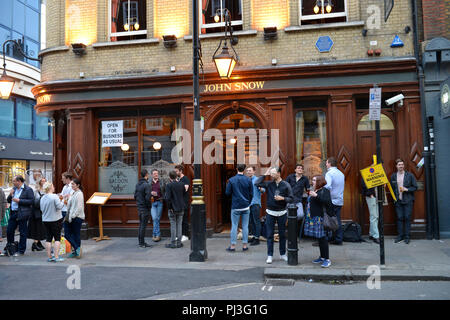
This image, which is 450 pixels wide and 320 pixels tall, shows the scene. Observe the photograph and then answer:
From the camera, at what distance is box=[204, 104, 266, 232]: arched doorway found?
36.4 ft

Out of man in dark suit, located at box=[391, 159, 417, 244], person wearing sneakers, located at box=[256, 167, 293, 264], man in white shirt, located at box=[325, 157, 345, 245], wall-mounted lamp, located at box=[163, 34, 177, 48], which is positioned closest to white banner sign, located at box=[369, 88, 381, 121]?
man in white shirt, located at box=[325, 157, 345, 245]

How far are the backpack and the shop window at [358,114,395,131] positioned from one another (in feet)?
8.55

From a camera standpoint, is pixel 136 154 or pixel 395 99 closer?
pixel 395 99

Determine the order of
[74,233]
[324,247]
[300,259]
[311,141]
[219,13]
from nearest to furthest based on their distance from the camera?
1. [324,247]
2. [300,259]
3. [74,233]
4. [311,141]
5. [219,13]

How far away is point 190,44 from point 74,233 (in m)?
6.01

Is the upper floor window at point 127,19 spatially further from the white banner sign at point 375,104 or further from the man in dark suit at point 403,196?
the man in dark suit at point 403,196

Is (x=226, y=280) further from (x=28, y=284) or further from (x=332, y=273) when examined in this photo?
(x=28, y=284)

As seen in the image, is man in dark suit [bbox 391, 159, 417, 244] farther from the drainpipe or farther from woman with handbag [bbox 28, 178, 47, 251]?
woman with handbag [bbox 28, 178, 47, 251]

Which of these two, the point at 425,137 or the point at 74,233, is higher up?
the point at 425,137

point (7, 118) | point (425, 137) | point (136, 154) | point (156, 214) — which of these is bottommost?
point (156, 214)

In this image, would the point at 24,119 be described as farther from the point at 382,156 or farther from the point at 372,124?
the point at 382,156

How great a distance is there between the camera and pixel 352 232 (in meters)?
9.85

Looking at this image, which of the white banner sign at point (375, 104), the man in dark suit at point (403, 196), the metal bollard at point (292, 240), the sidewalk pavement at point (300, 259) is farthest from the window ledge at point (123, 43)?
the man in dark suit at point (403, 196)

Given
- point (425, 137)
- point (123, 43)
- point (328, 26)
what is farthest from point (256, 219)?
point (123, 43)
